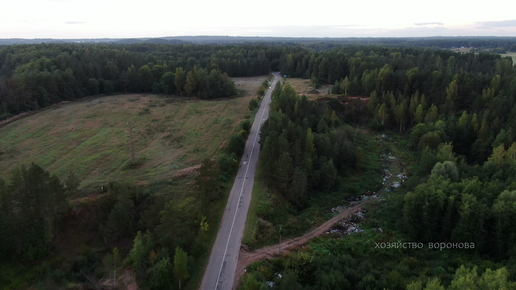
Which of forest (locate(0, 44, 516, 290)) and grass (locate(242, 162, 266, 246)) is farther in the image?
grass (locate(242, 162, 266, 246))

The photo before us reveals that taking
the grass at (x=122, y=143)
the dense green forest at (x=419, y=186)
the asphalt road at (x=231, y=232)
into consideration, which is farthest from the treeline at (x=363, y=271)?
the grass at (x=122, y=143)

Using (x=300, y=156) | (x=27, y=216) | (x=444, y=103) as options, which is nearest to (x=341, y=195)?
(x=300, y=156)

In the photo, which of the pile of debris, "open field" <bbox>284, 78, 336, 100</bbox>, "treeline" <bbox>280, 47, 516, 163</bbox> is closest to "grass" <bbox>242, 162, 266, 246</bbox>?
the pile of debris

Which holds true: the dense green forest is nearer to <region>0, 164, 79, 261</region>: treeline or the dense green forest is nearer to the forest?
the forest

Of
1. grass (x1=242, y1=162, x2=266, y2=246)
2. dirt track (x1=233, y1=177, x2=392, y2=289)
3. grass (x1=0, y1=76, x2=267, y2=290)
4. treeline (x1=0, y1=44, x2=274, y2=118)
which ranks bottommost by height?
dirt track (x1=233, y1=177, x2=392, y2=289)

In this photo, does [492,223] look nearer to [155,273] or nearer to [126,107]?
[155,273]

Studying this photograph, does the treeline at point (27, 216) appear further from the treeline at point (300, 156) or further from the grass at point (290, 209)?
the treeline at point (300, 156)
